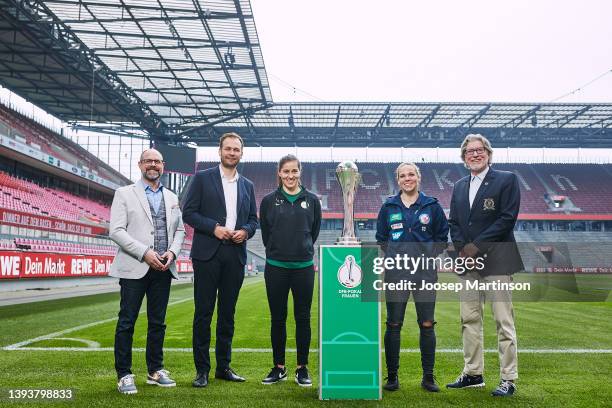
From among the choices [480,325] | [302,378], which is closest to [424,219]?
[480,325]

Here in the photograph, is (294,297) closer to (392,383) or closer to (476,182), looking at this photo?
(392,383)

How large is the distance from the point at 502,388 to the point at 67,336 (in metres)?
5.01

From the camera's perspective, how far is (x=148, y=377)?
12.9 feet

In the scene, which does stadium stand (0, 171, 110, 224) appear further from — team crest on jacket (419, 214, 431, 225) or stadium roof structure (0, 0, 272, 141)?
team crest on jacket (419, 214, 431, 225)

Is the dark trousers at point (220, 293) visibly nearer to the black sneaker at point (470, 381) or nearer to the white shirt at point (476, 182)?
the black sneaker at point (470, 381)

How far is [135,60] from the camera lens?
848 inches

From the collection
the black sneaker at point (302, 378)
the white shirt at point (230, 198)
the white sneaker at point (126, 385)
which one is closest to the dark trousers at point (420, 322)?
the black sneaker at point (302, 378)

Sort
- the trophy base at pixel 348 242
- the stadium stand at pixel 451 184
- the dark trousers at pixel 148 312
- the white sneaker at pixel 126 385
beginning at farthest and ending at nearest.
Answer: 1. the stadium stand at pixel 451 184
2. the dark trousers at pixel 148 312
3. the trophy base at pixel 348 242
4. the white sneaker at pixel 126 385

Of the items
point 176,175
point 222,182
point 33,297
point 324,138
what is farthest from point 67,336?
point 324,138

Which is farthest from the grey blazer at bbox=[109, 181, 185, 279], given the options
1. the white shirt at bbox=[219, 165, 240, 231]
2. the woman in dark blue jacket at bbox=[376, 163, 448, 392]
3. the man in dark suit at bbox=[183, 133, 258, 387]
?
the woman in dark blue jacket at bbox=[376, 163, 448, 392]

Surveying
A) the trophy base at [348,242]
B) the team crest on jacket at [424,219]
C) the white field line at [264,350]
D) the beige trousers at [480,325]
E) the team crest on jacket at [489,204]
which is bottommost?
the white field line at [264,350]

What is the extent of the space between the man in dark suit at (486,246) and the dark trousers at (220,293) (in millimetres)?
1682

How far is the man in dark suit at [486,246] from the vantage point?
148 inches

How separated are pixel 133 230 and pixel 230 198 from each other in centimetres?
77
